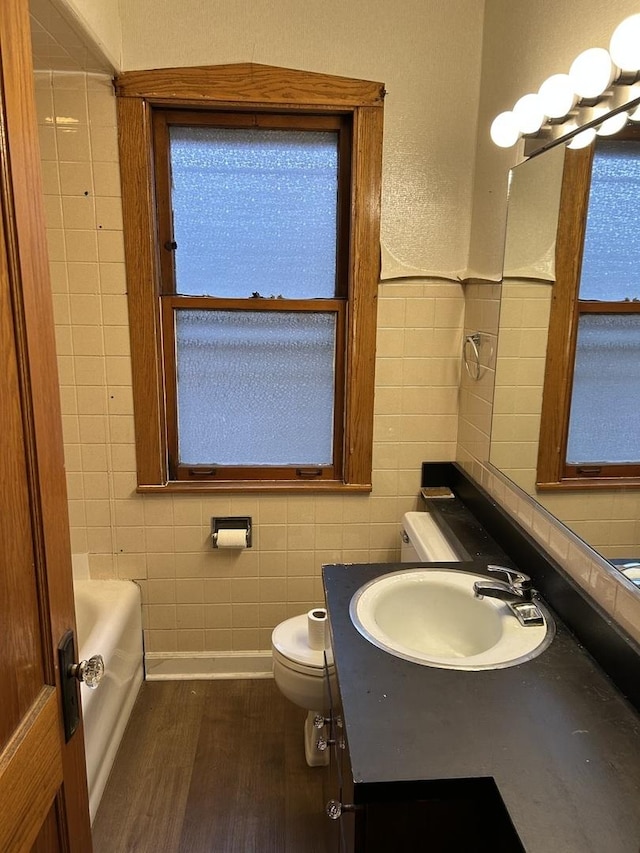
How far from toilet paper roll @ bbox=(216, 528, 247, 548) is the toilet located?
0.41 metres

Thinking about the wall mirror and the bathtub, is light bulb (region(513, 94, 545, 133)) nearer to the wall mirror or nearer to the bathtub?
the wall mirror

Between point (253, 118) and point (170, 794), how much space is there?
230cm

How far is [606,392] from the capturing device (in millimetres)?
1297

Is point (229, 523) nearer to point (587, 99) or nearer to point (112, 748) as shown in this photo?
point (112, 748)

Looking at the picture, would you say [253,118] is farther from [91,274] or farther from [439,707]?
[439,707]

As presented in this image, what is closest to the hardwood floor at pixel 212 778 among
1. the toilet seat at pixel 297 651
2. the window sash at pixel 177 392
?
the toilet seat at pixel 297 651

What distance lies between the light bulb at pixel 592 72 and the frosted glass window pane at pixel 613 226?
12cm

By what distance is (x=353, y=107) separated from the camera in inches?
81.4

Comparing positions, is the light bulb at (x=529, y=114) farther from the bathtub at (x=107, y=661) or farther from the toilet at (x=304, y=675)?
the bathtub at (x=107, y=661)

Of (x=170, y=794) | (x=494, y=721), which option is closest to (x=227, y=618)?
(x=170, y=794)

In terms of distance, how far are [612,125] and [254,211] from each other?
4.24 ft

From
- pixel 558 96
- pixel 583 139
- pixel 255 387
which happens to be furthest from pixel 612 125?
pixel 255 387

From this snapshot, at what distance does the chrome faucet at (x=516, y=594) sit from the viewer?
1.37 metres

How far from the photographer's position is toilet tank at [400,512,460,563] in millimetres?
1869
